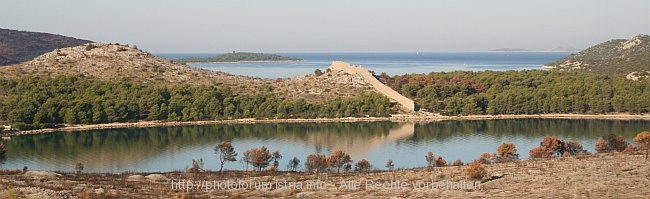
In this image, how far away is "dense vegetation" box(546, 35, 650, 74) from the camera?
117875mm

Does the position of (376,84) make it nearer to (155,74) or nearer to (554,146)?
(155,74)

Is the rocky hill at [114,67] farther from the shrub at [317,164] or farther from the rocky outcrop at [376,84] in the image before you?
the shrub at [317,164]

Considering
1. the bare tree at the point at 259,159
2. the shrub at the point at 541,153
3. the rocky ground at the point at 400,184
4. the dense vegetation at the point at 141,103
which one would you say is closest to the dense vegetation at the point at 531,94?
the dense vegetation at the point at 141,103

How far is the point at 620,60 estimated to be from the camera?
443 ft

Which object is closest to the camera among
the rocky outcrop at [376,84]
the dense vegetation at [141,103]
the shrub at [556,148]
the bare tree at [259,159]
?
the bare tree at [259,159]

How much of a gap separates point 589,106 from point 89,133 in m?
60.2

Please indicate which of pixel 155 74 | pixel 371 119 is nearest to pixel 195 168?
pixel 371 119

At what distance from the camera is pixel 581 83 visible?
8669cm

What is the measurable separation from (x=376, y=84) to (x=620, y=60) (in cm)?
7148

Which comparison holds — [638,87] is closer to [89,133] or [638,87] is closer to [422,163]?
[422,163]

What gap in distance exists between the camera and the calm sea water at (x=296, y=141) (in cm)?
4925

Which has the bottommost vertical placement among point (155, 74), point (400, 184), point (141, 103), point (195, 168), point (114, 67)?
point (141, 103)

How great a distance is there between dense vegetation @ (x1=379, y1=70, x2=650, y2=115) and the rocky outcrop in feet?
7.15

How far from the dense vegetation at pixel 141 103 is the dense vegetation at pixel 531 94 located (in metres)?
8.64
